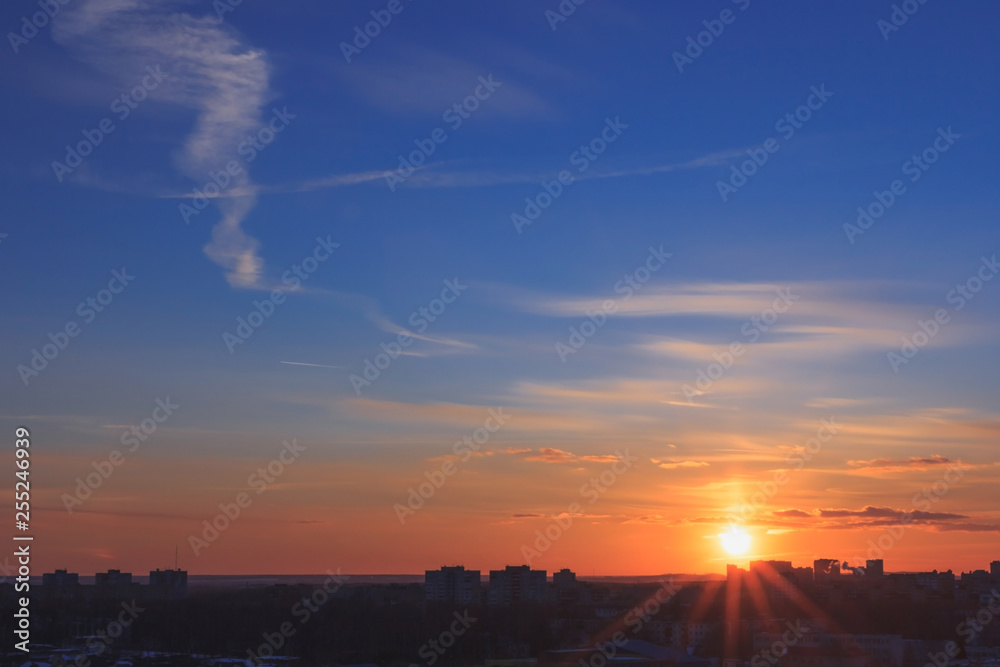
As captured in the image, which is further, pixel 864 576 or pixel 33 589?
pixel 864 576

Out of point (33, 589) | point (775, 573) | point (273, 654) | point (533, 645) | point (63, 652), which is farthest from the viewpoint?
point (775, 573)

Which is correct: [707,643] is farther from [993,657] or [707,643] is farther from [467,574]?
[467,574]

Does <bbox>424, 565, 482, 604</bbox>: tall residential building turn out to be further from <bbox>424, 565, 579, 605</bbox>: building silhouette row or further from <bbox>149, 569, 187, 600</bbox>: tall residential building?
<bbox>149, 569, 187, 600</bbox>: tall residential building

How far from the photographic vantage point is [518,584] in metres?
83.6

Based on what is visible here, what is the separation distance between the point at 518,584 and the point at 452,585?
16.7 ft

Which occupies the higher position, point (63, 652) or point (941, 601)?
point (941, 601)

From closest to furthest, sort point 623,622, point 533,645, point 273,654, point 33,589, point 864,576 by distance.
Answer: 1. point 273,654
2. point 533,645
3. point 623,622
4. point 33,589
5. point 864,576

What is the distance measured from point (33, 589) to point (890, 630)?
52.0m

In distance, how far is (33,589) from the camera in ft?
228

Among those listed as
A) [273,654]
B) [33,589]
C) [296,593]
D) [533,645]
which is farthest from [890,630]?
[33,589]

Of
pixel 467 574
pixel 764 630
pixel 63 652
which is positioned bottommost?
pixel 63 652
